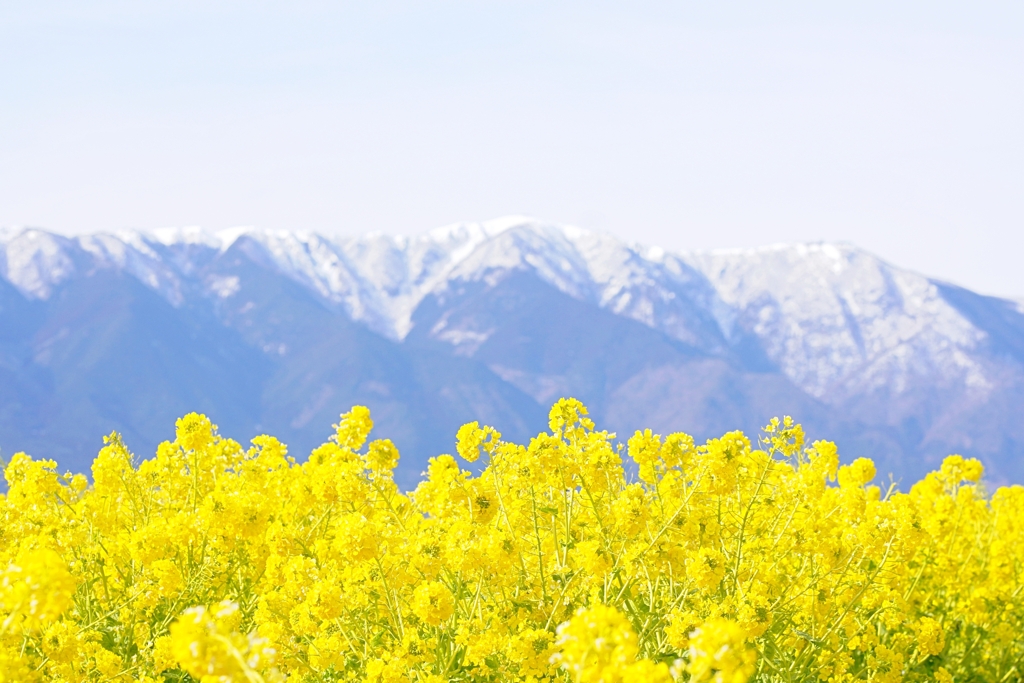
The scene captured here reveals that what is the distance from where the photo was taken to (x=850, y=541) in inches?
245

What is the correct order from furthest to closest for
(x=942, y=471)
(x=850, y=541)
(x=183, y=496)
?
1. (x=942, y=471)
2. (x=183, y=496)
3. (x=850, y=541)

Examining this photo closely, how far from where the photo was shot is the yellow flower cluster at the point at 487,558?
5.08 metres

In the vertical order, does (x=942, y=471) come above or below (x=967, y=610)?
above

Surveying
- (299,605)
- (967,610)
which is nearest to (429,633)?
(299,605)

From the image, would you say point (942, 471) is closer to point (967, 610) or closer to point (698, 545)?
point (967, 610)

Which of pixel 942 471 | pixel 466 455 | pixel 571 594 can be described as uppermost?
pixel 466 455

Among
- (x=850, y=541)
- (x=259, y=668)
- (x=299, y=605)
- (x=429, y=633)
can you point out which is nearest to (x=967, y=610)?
(x=850, y=541)

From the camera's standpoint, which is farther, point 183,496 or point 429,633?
point 183,496

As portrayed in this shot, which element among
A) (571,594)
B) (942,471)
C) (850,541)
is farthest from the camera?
(942,471)

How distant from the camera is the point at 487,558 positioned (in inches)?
207

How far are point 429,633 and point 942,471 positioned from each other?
19.3 feet

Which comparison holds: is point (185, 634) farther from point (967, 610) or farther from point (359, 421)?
point (967, 610)

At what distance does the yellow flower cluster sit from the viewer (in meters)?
5.08

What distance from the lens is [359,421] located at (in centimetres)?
662
